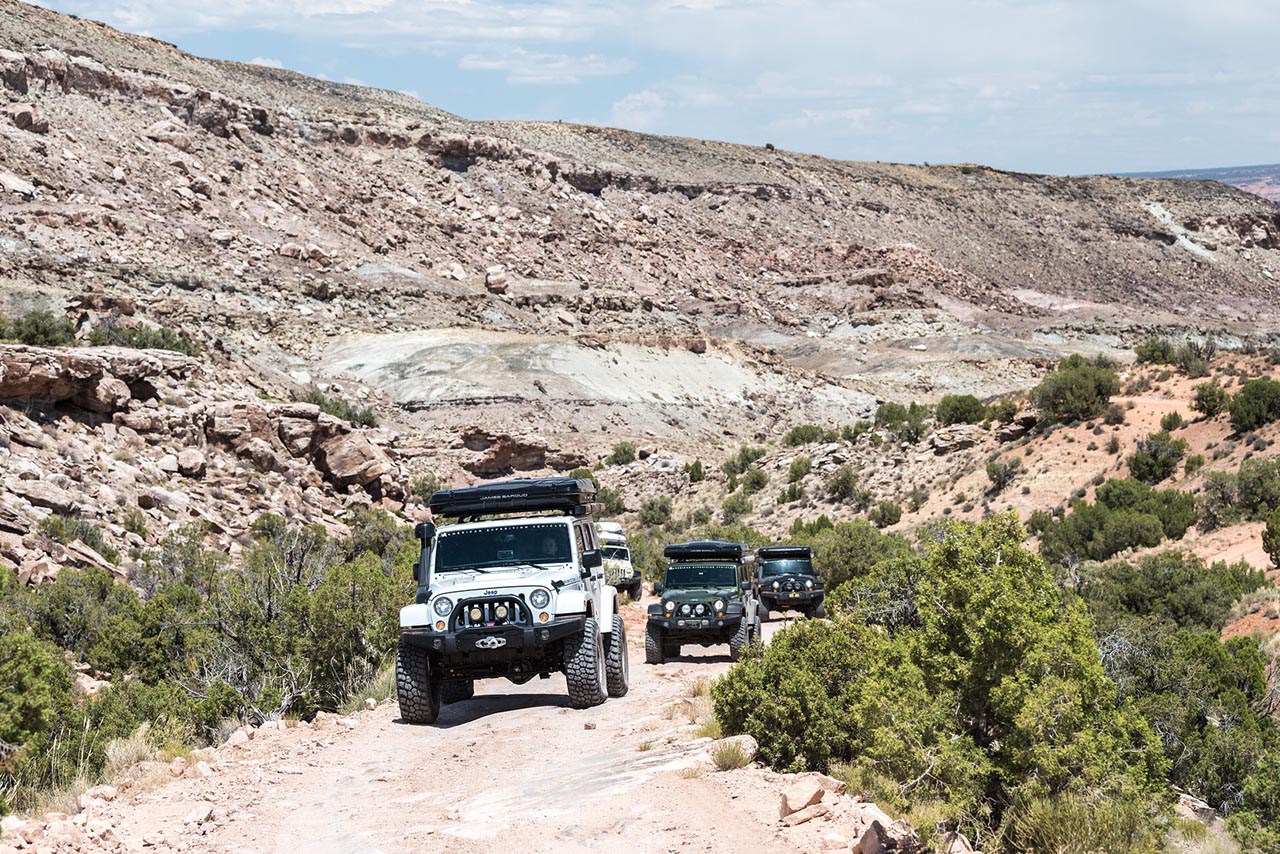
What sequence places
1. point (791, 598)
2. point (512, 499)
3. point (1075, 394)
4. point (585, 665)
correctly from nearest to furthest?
point (585, 665), point (512, 499), point (791, 598), point (1075, 394)

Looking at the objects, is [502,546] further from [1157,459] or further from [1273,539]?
[1157,459]

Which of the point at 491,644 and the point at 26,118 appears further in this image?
the point at 26,118

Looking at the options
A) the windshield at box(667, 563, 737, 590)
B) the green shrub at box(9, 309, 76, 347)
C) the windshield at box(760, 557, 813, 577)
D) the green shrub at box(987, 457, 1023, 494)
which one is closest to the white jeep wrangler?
the windshield at box(667, 563, 737, 590)

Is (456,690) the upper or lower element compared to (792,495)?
upper

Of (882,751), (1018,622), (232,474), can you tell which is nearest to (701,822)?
(882,751)

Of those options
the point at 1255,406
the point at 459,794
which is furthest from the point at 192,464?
the point at 1255,406

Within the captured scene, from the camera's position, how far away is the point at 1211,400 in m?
37.2

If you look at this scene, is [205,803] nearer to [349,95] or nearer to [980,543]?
[980,543]

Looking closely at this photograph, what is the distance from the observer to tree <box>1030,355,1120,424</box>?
4131cm

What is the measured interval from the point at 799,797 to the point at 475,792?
2829mm

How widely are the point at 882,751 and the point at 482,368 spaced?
5474 centimetres

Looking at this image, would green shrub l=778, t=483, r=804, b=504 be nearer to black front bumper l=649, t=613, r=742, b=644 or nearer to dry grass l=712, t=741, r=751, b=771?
black front bumper l=649, t=613, r=742, b=644

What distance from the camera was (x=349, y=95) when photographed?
109 metres

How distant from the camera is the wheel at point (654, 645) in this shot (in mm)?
19016
